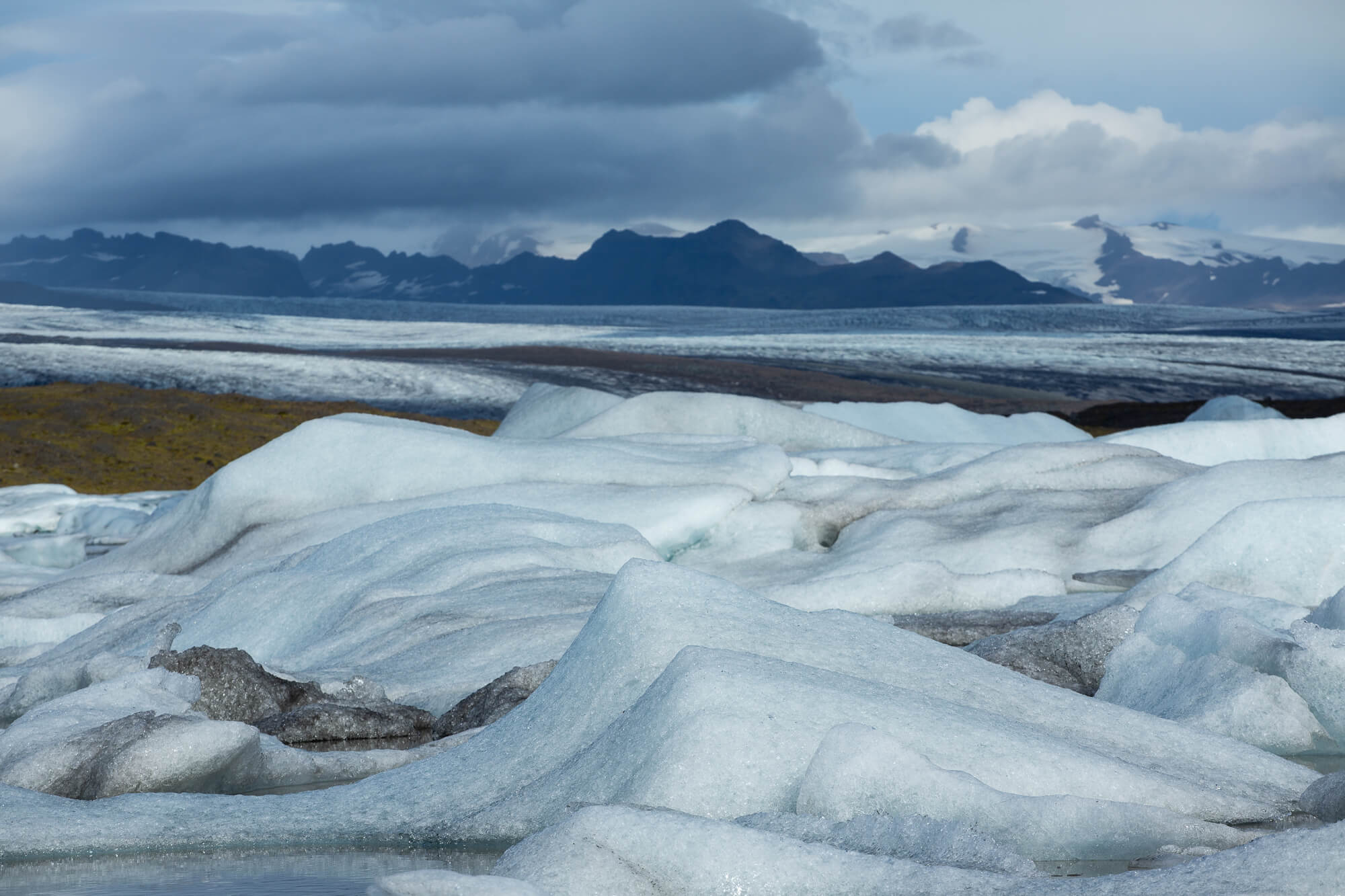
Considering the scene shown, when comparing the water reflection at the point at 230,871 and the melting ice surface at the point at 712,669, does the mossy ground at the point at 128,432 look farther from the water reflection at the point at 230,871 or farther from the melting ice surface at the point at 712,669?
the water reflection at the point at 230,871

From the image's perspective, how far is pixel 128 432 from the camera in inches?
1063

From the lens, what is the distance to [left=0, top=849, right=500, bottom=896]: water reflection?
3490 mm

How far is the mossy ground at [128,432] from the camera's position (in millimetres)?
24266

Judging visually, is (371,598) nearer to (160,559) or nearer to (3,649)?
(3,649)

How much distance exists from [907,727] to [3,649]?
7.78 meters

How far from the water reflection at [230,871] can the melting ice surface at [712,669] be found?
0.13 feet

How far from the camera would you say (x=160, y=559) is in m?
11.8

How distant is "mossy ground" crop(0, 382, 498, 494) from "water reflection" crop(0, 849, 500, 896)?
21274mm

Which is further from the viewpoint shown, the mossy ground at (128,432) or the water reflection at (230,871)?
the mossy ground at (128,432)

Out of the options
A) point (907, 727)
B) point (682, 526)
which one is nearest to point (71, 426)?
point (682, 526)

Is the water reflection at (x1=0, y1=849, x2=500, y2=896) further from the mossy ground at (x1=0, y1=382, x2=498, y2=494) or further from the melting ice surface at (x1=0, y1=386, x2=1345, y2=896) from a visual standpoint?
the mossy ground at (x1=0, y1=382, x2=498, y2=494)

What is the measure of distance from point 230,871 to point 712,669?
1.54 metres

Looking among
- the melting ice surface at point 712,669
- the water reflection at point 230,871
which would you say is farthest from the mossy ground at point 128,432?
the water reflection at point 230,871

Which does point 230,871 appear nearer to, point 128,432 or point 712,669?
point 712,669
